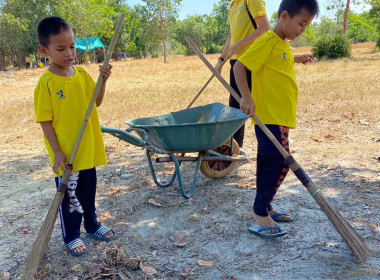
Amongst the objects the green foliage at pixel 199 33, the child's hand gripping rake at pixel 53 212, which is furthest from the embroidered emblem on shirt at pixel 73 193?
the green foliage at pixel 199 33

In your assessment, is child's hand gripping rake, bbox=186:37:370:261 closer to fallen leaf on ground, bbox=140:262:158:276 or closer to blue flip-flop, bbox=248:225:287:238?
blue flip-flop, bbox=248:225:287:238

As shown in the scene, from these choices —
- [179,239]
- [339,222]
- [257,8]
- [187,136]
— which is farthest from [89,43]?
[339,222]

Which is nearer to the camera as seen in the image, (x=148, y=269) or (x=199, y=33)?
(x=148, y=269)

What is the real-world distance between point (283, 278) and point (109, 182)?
2361 mm

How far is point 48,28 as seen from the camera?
7.72ft

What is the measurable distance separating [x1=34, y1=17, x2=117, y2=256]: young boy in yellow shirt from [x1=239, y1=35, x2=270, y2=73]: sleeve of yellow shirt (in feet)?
2.84

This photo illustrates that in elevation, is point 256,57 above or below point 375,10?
below

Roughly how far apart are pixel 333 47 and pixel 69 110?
2121 centimetres

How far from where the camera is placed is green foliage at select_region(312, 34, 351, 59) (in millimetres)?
21078

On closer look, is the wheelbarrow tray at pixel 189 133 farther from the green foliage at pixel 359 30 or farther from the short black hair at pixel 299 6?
the green foliage at pixel 359 30

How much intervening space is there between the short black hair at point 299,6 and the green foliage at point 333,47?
Result: 20157 mm

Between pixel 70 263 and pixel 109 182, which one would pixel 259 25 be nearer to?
pixel 109 182

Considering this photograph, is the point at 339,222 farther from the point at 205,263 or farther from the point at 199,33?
the point at 199,33

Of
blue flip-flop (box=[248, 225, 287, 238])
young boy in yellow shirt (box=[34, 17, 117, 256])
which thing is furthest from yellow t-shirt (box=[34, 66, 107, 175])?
blue flip-flop (box=[248, 225, 287, 238])
